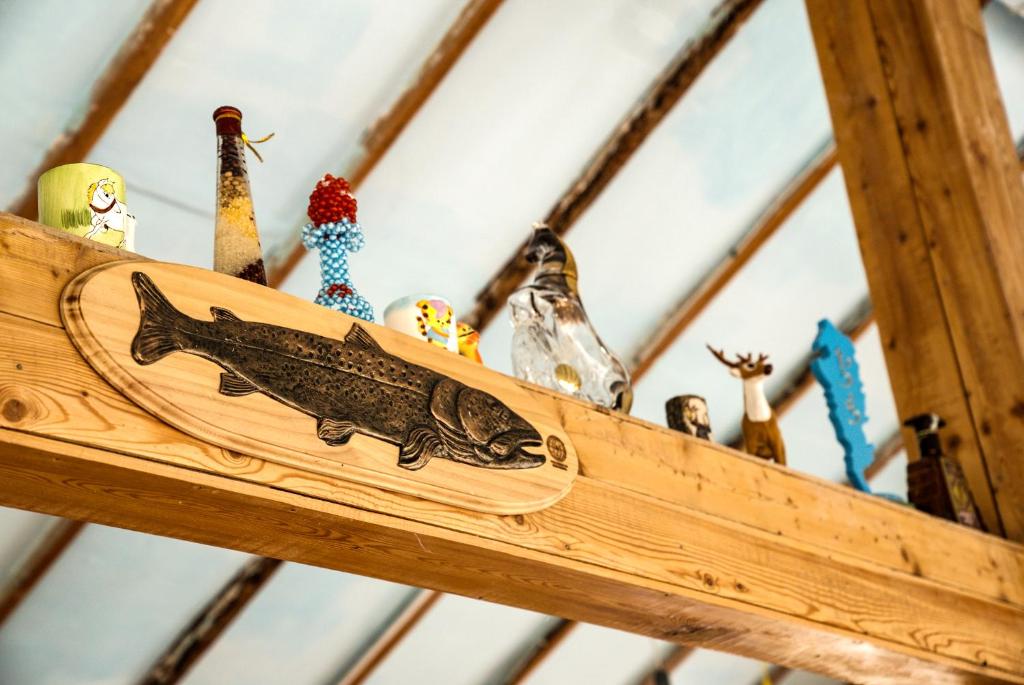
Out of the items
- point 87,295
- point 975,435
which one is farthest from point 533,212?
point 87,295

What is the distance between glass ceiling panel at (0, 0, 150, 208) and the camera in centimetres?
253

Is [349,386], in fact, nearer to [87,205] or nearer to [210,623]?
Result: [87,205]

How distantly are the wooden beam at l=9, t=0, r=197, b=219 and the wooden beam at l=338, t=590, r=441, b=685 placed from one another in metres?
1.77

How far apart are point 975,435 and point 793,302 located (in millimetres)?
1398

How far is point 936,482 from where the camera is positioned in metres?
2.41

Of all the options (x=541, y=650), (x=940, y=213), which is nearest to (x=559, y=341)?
(x=940, y=213)

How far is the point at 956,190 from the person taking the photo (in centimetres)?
255

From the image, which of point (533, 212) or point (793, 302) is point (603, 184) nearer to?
point (533, 212)

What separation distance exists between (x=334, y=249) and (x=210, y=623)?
7.15 feet

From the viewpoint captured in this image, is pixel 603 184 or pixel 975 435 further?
pixel 603 184

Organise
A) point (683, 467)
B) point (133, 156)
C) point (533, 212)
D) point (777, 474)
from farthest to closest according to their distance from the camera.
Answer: point (533, 212) → point (133, 156) → point (777, 474) → point (683, 467)

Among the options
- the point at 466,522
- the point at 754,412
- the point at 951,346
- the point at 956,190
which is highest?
the point at 956,190

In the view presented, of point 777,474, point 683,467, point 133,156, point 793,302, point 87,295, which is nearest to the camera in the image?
point 87,295

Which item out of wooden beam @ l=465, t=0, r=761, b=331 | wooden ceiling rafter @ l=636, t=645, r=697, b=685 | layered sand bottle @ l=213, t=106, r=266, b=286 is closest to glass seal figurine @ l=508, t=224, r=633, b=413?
layered sand bottle @ l=213, t=106, r=266, b=286
